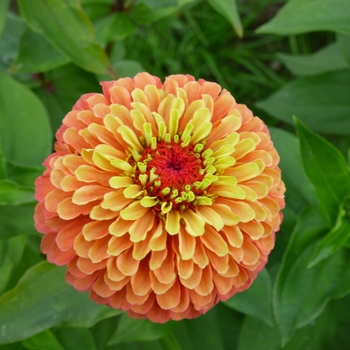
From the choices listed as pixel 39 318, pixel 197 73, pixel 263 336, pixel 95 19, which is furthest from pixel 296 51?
pixel 39 318

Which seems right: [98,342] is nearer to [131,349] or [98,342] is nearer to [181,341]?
[131,349]

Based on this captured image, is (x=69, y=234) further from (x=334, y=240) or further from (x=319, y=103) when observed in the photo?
(x=319, y=103)

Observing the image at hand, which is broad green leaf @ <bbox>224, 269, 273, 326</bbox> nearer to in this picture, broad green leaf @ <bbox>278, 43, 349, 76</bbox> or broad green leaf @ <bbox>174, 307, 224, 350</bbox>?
broad green leaf @ <bbox>174, 307, 224, 350</bbox>

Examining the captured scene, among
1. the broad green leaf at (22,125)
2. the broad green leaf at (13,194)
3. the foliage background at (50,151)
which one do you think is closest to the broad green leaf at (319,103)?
the foliage background at (50,151)

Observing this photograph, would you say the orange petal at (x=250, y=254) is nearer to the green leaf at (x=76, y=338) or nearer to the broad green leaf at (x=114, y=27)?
the green leaf at (x=76, y=338)

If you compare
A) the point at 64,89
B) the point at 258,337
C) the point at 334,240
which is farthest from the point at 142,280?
the point at 64,89
